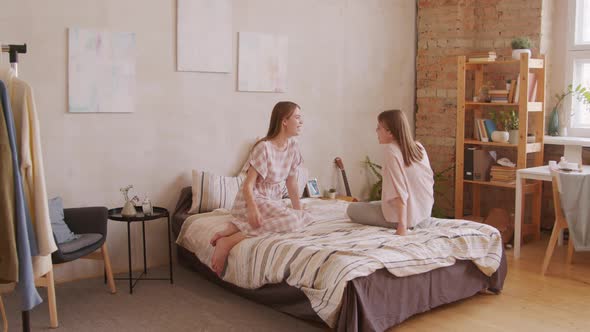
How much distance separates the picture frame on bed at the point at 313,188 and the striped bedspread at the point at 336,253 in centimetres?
110

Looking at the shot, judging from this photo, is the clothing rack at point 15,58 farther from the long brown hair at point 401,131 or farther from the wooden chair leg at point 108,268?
the long brown hair at point 401,131

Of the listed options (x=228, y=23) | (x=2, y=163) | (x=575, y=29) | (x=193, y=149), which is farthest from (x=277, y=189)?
(x=575, y=29)

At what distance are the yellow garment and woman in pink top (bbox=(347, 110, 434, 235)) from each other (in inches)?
85.5

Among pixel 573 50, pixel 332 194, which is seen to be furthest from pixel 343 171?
pixel 573 50

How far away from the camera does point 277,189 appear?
444 cm

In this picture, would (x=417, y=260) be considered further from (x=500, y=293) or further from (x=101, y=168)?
(x=101, y=168)

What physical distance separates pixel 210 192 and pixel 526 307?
236cm

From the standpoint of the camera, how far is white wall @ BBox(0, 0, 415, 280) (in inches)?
174

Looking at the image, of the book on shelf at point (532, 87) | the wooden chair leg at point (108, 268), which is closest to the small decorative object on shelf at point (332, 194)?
the book on shelf at point (532, 87)

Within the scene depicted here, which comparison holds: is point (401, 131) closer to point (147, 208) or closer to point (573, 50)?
point (147, 208)

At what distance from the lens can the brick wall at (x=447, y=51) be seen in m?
6.23

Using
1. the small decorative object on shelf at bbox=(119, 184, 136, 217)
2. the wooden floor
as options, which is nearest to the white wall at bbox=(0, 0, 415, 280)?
the small decorative object on shelf at bbox=(119, 184, 136, 217)

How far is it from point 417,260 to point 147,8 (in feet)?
8.72

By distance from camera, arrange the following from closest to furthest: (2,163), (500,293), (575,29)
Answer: (2,163) → (500,293) → (575,29)
